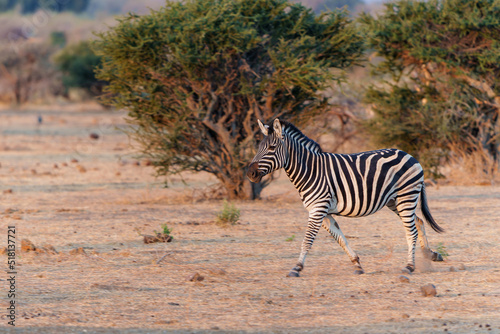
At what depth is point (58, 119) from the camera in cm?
3438

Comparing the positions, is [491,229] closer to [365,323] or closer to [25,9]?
[365,323]

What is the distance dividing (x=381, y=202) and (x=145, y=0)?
476 ft

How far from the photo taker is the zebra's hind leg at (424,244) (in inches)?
315

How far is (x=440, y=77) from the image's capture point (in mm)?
17141

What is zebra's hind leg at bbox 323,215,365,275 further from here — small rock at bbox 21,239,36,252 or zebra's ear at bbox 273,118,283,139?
small rock at bbox 21,239,36,252

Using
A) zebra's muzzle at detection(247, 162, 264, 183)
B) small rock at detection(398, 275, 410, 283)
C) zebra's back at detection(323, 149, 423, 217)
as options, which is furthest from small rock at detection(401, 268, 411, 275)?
zebra's muzzle at detection(247, 162, 264, 183)

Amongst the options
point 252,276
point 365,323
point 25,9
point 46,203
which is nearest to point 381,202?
point 252,276

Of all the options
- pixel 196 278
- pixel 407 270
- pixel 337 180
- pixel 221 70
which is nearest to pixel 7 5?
pixel 221 70

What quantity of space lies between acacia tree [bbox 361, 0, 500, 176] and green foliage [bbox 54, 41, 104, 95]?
95.9ft

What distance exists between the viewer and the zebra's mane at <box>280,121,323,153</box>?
25.6ft

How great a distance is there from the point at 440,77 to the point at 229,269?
10998 mm

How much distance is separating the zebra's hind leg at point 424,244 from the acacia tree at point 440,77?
27.3ft

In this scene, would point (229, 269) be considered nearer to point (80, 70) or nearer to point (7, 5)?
point (80, 70)

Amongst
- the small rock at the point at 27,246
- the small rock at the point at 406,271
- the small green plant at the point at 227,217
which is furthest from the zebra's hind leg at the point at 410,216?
the small rock at the point at 27,246
